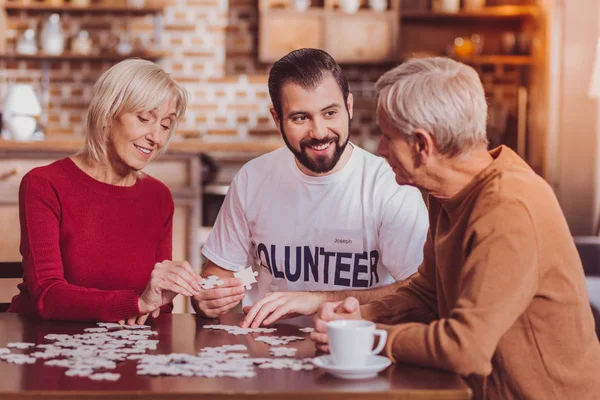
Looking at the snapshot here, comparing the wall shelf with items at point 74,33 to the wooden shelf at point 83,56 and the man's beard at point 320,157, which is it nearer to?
the wooden shelf at point 83,56

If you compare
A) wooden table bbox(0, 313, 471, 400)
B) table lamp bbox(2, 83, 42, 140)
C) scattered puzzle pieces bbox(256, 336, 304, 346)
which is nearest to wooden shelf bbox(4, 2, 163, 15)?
table lamp bbox(2, 83, 42, 140)

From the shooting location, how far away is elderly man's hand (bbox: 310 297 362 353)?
1.62 m

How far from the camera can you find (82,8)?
646 cm

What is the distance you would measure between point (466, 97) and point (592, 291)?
2.56 m

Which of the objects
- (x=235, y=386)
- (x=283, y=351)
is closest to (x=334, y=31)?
(x=283, y=351)

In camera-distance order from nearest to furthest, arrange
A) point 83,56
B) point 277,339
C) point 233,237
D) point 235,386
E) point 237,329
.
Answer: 1. point 235,386
2. point 277,339
3. point 237,329
4. point 233,237
5. point 83,56

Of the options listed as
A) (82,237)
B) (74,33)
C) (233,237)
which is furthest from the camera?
(74,33)

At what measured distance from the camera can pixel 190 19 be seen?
661 cm

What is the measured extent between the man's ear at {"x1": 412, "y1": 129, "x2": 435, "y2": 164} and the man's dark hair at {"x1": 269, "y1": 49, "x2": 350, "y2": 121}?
727 mm

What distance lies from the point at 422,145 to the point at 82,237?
1079 millimetres

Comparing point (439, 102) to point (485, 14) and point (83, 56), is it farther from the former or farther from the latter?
point (485, 14)

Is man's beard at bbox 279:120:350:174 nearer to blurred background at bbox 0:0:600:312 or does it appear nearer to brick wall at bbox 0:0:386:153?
blurred background at bbox 0:0:600:312

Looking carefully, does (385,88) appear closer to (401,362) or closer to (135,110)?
Answer: (401,362)

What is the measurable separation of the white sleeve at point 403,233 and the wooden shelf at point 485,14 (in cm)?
449
